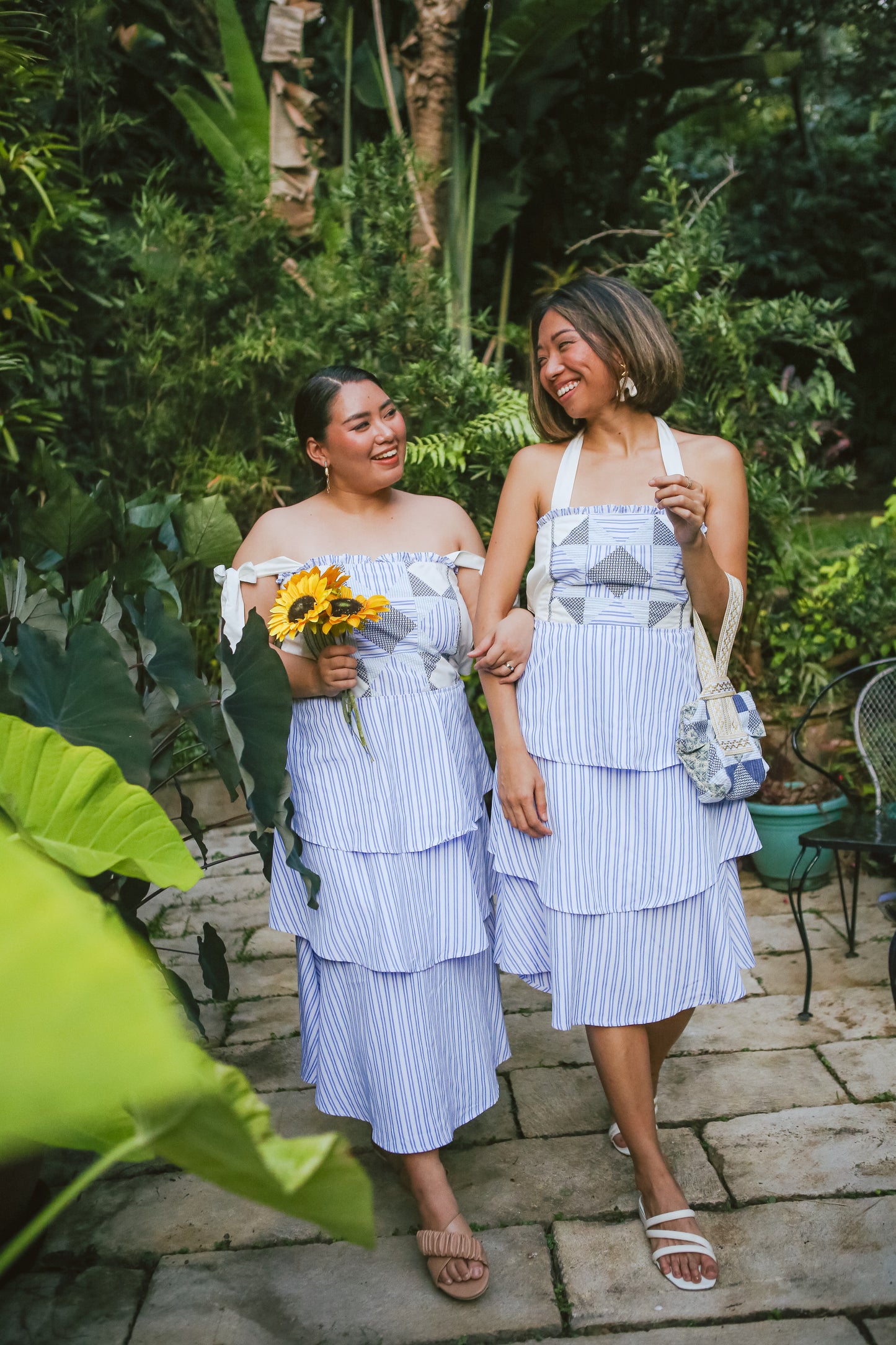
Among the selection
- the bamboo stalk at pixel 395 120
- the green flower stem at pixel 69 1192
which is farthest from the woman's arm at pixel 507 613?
the bamboo stalk at pixel 395 120

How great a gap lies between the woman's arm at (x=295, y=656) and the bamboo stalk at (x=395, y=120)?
2.97 m

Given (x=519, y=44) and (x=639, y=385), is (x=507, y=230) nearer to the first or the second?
(x=519, y=44)

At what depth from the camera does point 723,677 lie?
6.77ft

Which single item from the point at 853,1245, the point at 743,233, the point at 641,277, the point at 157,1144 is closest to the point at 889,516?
Answer: the point at 641,277

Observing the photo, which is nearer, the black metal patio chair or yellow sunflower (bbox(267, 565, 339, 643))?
yellow sunflower (bbox(267, 565, 339, 643))

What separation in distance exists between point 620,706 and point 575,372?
64 cm

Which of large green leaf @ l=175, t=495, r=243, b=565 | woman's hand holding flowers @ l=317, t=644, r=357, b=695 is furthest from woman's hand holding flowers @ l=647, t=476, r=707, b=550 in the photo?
large green leaf @ l=175, t=495, r=243, b=565

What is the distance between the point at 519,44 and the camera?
532 centimetres

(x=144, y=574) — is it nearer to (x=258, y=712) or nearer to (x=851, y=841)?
(x=258, y=712)

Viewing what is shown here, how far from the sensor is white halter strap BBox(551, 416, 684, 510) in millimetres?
2025

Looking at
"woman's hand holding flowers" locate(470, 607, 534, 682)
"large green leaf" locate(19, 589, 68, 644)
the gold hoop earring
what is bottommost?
"woman's hand holding flowers" locate(470, 607, 534, 682)

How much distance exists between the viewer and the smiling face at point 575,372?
1989 millimetres

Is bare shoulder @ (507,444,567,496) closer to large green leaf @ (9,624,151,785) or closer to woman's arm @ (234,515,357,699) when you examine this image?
woman's arm @ (234,515,357,699)

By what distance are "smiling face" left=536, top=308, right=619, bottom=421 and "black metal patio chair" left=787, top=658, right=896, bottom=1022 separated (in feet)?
4.92
